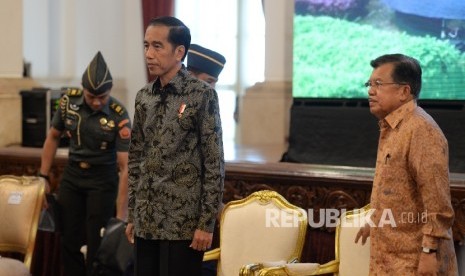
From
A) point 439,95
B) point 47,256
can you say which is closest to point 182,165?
point 47,256

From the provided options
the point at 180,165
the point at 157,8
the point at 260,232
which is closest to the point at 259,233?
the point at 260,232

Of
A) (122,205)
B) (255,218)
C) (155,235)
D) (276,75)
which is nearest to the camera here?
(155,235)

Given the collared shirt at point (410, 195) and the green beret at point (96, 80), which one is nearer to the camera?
the collared shirt at point (410, 195)

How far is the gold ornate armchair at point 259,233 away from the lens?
156 inches

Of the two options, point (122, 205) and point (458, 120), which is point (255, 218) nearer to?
point (122, 205)

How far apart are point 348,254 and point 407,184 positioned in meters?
1.04

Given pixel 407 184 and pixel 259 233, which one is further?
pixel 259 233

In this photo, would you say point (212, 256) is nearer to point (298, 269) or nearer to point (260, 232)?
point (260, 232)

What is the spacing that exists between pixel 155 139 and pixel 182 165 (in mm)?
144

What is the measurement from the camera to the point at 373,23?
Result: 8008 millimetres

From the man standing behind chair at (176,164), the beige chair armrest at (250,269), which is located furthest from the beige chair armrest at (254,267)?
the man standing behind chair at (176,164)

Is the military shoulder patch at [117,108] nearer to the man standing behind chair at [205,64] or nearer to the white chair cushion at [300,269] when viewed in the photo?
the man standing behind chair at [205,64]

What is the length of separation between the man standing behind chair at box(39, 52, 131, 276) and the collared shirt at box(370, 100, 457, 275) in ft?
7.28

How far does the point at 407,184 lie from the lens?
287 cm
